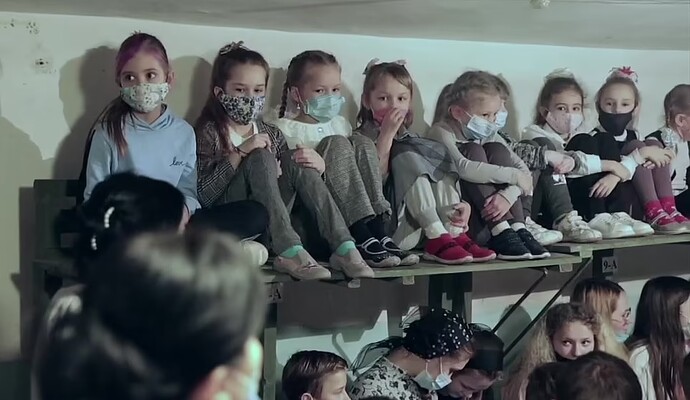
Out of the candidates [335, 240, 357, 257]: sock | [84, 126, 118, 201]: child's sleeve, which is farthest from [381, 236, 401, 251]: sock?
[84, 126, 118, 201]: child's sleeve

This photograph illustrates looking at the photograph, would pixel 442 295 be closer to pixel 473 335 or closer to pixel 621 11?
pixel 473 335

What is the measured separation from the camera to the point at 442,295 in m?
2.75

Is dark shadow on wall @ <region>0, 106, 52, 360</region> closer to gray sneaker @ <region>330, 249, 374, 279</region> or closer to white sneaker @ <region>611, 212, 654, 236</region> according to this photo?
gray sneaker @ <region>330, 249, 374, 279</region>

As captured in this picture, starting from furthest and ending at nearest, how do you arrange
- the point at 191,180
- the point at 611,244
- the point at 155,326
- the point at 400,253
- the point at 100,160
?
the point at 611,244, the point at 400,253, the point at 191,180, the point at 100,160, the point at 155,326

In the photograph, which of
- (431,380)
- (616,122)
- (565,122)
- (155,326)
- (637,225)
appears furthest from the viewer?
(616,122)

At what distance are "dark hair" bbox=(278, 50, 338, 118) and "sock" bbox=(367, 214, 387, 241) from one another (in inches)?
15.2

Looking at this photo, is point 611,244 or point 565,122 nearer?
point 611,244

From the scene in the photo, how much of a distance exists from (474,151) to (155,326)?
74.9 inches

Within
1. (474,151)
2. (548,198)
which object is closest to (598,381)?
(474,151)

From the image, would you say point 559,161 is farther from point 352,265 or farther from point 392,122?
point 352,265

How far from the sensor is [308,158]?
221cm

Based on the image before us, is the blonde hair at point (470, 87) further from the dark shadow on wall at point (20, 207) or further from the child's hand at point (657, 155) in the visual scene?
the dark shadow on wall at point (20, 207)

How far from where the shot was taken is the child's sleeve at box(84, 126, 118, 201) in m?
2.00

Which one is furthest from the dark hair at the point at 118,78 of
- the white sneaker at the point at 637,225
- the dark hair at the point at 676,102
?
the dark hair at the point at 676,102
